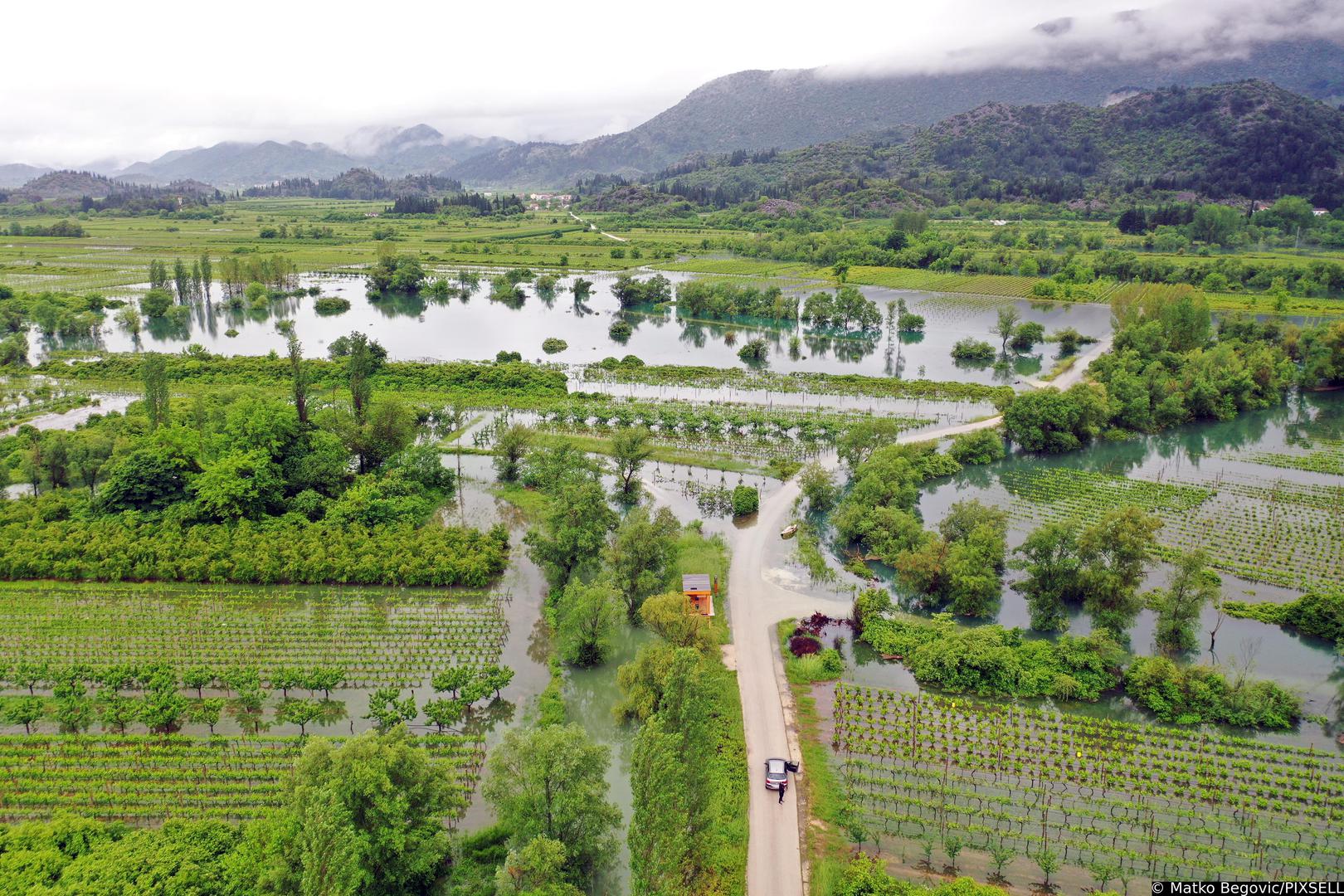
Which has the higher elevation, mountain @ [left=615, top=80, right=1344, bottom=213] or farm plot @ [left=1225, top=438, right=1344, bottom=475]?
mountain @ [left=615, top=80, right=1344, bottom=213]

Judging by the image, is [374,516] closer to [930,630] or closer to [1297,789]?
[930,630]

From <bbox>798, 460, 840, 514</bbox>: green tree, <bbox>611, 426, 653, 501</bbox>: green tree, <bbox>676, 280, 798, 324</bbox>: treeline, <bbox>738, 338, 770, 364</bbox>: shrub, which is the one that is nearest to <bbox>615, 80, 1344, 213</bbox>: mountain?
<bbox>676, 280, 798, 324</bbox>: treeline

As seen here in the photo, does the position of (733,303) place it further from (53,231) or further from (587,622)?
(53,231)

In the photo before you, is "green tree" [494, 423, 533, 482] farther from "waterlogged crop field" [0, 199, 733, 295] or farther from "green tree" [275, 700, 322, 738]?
"waterlogged crop field" [0, 199, 733, 295]

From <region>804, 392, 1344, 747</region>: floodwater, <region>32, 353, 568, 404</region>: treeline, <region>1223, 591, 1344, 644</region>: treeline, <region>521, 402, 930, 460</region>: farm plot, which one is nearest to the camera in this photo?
<region>804, 392, 1344, 747</region>: floodwater

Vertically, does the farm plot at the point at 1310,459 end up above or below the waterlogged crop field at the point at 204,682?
above

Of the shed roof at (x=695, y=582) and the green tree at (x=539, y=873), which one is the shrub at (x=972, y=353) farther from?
the green tree at (x=539, y=873)

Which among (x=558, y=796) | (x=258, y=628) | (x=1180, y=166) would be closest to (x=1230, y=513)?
(x=558, y=796)

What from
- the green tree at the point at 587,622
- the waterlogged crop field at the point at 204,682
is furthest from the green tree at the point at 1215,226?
the waterlogged crop field at the point at 204,682
